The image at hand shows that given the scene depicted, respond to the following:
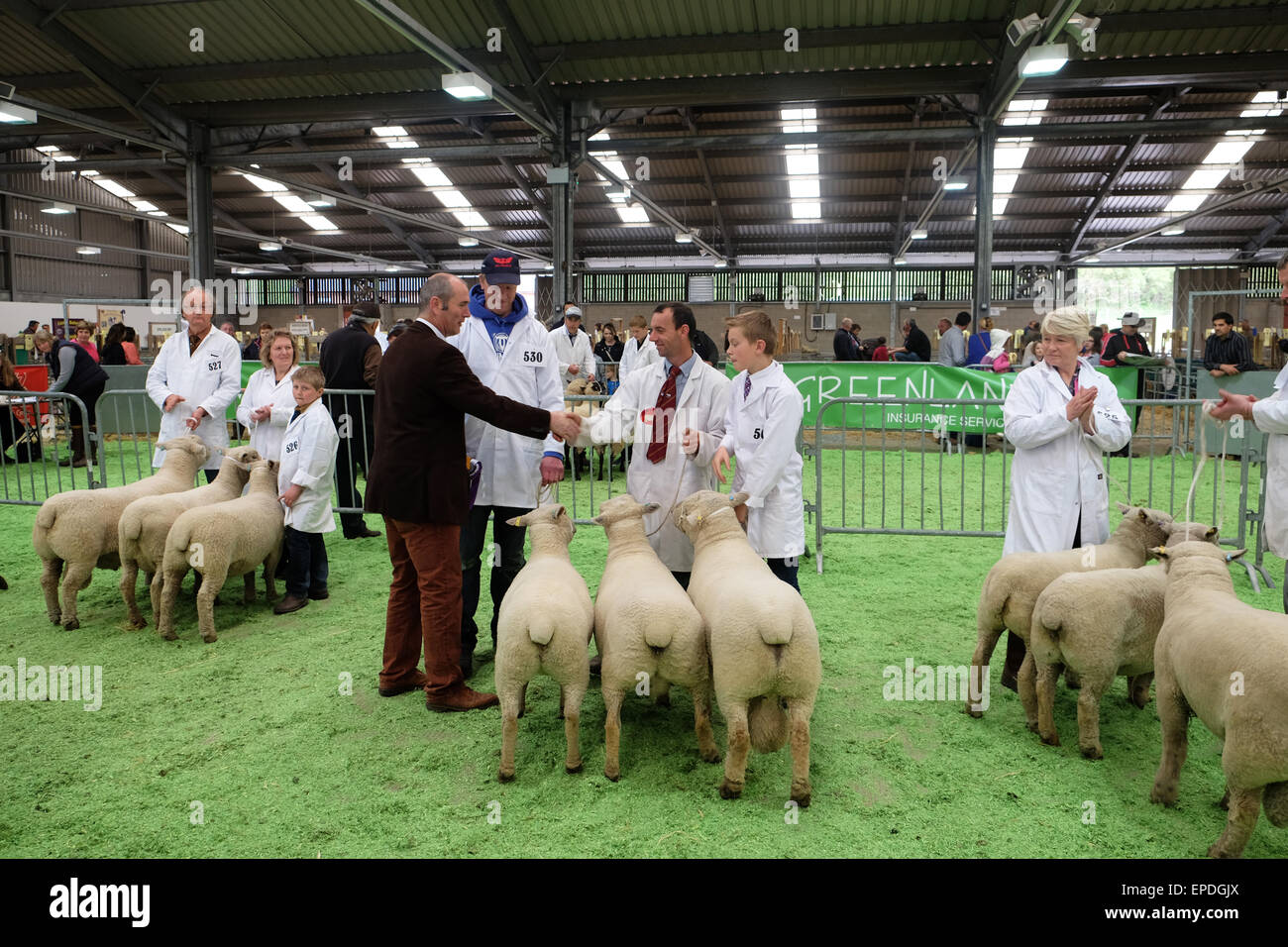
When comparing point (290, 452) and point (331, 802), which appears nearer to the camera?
point (331, 802)

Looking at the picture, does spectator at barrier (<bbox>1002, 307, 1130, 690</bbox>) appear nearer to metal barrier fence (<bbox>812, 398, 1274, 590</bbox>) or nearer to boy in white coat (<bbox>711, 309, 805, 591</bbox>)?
boy in white coat (<bbox>711, 309, 805, 591</bbox>)

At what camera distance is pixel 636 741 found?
3656mm

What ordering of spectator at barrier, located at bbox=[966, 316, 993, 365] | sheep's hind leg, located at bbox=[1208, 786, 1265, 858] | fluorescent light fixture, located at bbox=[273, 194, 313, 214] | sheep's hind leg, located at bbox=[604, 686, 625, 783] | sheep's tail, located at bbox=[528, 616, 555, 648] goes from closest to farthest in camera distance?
1. sheep's hind leg, located at bbox=[1208, 786, 1265, 858]
2. sheep's tail, located at bbox=[528, 616, 555, 648]
3. sheep's hind leg, located at bbox=[604, 686, 625, 783]
4. spectator at barrier, located at bbox=[966, 316, 993, 365]
5. fluorescent light fixture, located at bbox=[273, 194, 313, 214]

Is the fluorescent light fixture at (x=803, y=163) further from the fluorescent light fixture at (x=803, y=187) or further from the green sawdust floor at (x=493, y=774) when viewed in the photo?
the green sawdust floor at (x=493, y=774)

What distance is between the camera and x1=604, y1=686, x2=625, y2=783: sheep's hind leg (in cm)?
325

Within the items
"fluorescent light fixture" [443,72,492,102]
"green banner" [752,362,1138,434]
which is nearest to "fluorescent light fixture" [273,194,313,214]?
"fluorescent light fixture" [443,72,492,102]

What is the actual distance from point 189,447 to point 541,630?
3892 millimetres

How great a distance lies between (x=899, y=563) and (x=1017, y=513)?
2.52 meters

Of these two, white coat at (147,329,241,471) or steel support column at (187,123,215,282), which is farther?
steel support column at (187,123,215,282)

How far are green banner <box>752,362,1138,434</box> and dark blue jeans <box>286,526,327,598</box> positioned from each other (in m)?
6.77

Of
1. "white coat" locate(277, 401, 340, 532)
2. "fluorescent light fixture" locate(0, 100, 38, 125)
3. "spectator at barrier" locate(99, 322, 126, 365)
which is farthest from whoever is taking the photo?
"spectator at barrier" locate(99, 322, 126, 365)
